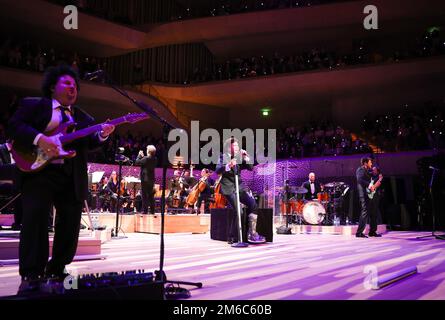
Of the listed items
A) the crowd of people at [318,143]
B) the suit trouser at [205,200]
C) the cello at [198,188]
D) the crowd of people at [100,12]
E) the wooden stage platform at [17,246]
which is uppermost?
the crowd of people at [100,12]

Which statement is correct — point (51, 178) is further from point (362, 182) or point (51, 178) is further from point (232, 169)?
point (362, 182)

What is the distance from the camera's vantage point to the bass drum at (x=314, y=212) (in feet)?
37.1

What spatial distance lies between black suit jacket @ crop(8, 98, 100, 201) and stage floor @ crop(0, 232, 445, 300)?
932 millimetres

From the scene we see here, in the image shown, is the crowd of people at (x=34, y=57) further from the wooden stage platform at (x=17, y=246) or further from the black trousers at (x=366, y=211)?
the wooden stage platform at (x=17, y=246)

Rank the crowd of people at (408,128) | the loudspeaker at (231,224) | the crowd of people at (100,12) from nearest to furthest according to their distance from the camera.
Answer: the loudspeaker at (231,224)
the crowd of people at (408,128)
the crowd of people at (100,12)

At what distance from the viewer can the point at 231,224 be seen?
25.1 ft

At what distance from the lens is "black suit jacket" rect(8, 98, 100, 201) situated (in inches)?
113

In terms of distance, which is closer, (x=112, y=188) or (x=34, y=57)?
(x=112, y=188)

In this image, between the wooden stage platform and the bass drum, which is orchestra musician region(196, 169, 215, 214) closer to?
the bass drum

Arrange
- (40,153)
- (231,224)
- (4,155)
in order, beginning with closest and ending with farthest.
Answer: (40,153)
(4,155)
(231,224)

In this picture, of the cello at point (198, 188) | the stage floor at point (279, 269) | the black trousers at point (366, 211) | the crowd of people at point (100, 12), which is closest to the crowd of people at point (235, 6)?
the crowd of people at point (100, 12)

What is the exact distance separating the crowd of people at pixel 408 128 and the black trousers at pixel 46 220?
1211 cm

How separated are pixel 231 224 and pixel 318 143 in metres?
9.80

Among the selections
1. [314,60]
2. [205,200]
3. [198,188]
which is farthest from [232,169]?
[314,60]
